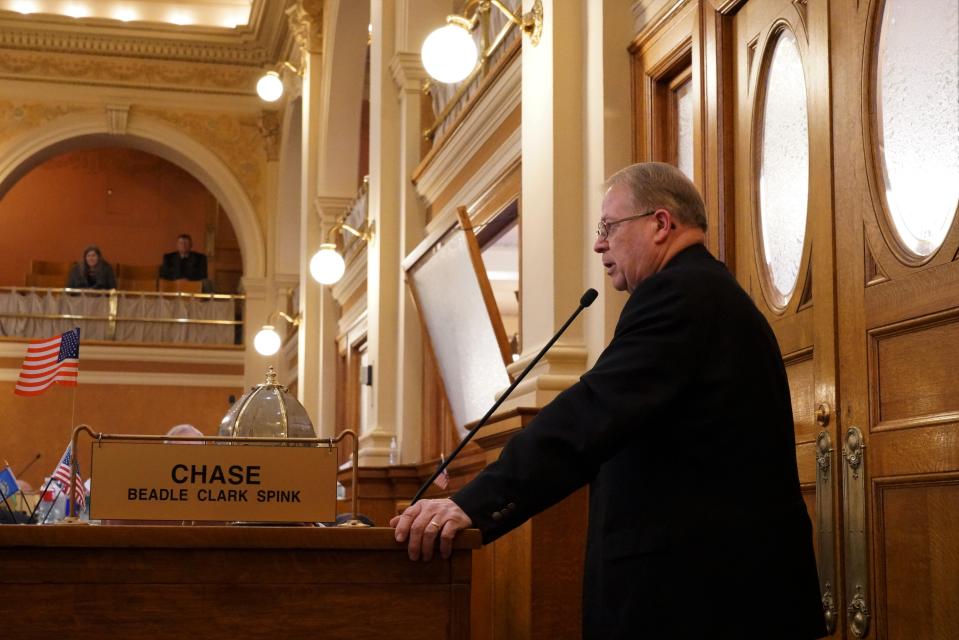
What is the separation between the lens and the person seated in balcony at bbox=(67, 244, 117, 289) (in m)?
Result: 19.1

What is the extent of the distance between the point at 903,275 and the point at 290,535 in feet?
5.04

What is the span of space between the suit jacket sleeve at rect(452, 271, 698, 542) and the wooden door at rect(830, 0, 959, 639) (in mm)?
745

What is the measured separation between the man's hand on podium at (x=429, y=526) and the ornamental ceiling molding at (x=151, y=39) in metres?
14.3

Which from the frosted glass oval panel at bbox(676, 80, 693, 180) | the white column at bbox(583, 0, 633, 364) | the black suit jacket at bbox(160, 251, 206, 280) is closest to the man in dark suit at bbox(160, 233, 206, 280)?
the black suit jacket at bbox(160, 251, 206, 280)

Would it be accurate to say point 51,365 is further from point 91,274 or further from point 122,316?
point 91,274

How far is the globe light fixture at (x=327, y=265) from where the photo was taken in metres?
Answer: 10.8

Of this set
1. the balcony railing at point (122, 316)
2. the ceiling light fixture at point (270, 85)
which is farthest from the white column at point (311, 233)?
the balcony railing at point (122, 316)

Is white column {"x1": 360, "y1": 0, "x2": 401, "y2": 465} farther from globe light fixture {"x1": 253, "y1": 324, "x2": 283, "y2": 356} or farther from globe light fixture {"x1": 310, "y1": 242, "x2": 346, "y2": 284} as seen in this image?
globe light fixture {"x1": 253, "y1": 324, "x2": 283, "y2": 356}

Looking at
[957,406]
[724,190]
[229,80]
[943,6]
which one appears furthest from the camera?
[229,80]

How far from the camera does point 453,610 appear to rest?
7.71ft

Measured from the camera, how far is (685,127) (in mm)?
4652

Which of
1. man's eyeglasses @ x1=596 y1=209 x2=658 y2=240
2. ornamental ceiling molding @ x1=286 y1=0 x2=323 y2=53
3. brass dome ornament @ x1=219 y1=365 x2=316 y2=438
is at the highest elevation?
ornamental ceiling molding @ x1=286 y1=0 x2=323 y2=53

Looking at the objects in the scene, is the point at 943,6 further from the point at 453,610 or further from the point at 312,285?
the point at 312,285

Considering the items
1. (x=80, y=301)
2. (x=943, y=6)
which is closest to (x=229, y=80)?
(x=80, y=301)
